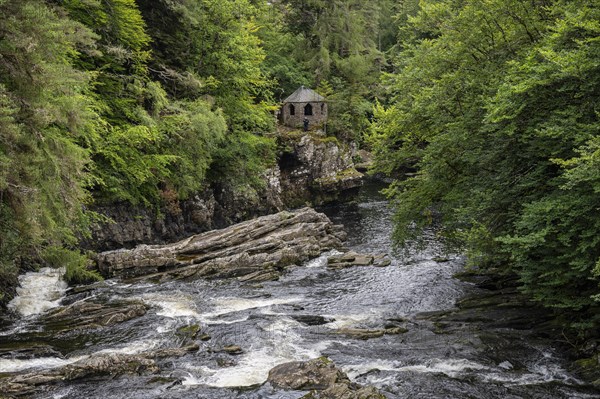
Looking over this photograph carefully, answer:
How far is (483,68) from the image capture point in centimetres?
1895

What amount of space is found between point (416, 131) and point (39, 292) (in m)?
17.7

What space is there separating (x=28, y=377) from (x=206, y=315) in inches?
285

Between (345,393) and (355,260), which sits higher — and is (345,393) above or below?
above

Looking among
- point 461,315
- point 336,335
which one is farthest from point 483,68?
point 336,335

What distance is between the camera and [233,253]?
28.4 m

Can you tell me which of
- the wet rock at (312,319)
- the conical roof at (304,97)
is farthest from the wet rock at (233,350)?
the conical roof at (304,97)

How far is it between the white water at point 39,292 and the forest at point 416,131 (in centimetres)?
56

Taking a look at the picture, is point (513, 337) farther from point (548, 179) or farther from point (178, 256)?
point (178, 256)

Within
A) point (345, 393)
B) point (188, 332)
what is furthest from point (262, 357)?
point (345, 393)

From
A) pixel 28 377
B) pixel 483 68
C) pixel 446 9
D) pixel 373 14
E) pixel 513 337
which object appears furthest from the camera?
pixel 373 14

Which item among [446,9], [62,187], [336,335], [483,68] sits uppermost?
[446,9]

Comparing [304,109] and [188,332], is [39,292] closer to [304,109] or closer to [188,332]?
[188,332]

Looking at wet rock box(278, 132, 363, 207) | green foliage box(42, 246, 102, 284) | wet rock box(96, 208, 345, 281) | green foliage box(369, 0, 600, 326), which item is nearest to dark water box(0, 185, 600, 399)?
green foliage box(42, 246, 102, 284)

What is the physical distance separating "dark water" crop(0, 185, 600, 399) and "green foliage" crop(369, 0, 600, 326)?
2.33 meters
